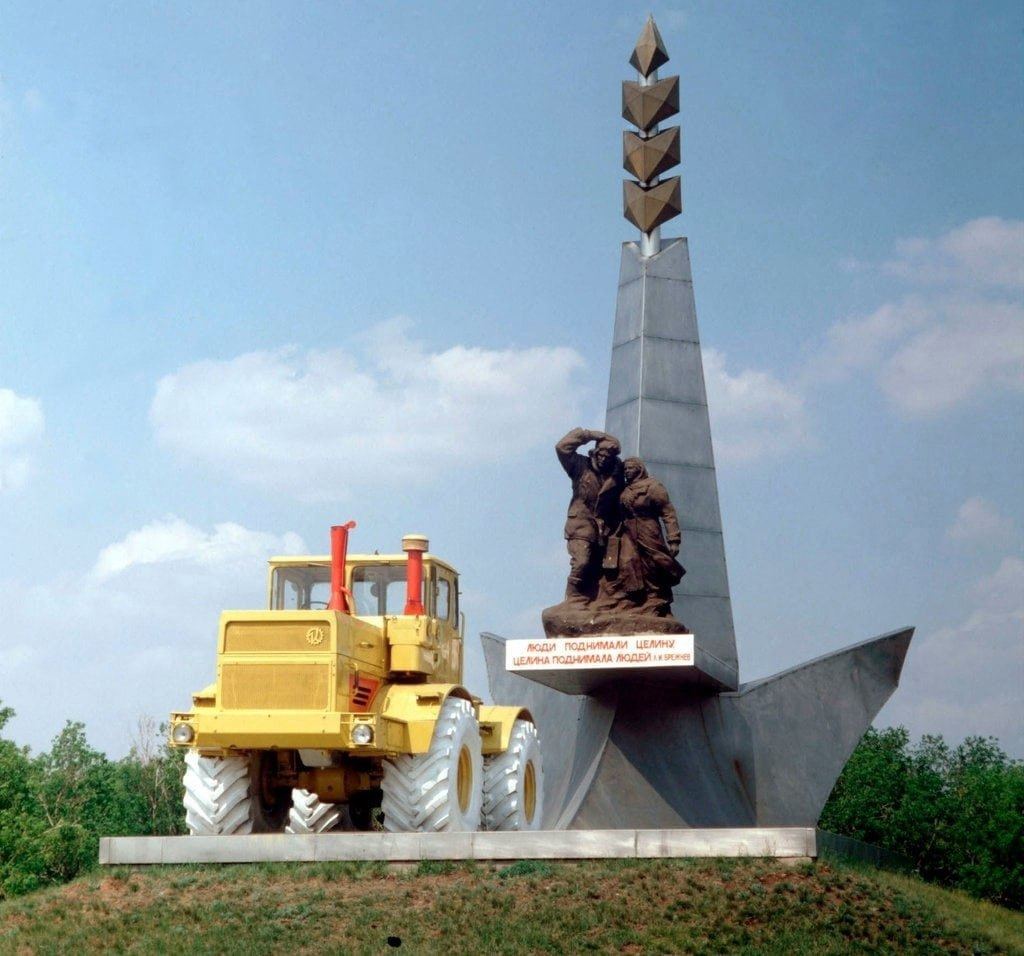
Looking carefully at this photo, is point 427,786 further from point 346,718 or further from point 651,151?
point 651,151

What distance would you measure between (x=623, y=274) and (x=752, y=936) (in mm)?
13721

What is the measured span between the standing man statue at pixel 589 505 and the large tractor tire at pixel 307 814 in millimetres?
6664

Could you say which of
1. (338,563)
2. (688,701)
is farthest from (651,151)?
(338,563)

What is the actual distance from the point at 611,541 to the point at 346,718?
7.61 metres

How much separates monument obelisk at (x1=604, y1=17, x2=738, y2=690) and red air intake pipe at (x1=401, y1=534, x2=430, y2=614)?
21.9ft

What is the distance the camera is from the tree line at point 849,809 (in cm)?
3164

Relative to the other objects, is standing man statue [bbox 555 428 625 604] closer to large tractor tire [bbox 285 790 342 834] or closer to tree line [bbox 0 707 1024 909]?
large tractor tire [bbox 285 790 342 834]

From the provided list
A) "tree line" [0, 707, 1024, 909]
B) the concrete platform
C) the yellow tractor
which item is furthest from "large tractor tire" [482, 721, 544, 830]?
"tree line" [0, 707, 1024, 909]

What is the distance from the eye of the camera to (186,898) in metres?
13.1

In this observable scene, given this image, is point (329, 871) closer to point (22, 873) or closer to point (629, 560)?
point (629, 560)

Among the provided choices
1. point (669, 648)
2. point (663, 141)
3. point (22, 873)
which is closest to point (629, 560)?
point (669, 648)

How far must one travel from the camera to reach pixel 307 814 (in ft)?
47.7

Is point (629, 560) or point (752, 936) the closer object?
point (752, 936)

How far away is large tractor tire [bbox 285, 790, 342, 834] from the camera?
14.5m
